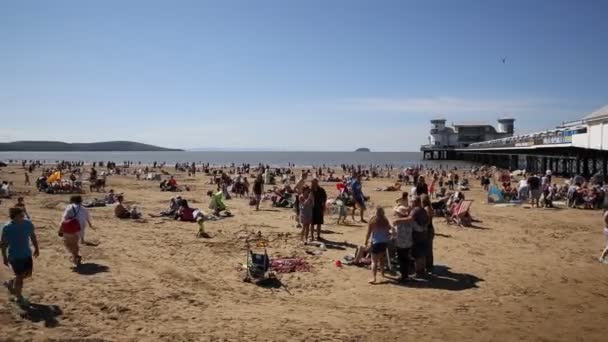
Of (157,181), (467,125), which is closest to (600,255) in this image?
(157,181)

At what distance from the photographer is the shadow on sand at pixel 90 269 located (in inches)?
303

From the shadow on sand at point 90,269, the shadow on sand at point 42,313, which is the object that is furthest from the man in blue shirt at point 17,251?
the shadow on sand at point 90,269

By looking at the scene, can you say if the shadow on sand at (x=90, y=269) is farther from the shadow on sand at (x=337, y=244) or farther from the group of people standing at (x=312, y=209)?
the shadow on sand at (x=337, y=244)

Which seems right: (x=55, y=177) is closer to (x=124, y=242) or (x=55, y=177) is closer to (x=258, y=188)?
(x=258, y=188)

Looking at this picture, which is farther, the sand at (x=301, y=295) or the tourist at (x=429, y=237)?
the tourist at (x=429, y=237)

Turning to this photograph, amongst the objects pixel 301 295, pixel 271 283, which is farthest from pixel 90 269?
pixel 301 295

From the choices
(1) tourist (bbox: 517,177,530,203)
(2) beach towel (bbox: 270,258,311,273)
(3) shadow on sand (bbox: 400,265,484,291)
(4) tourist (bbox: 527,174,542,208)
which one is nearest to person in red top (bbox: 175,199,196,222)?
(2) beach towel (bbox: 270,258,311,273)

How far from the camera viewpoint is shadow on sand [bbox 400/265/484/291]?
7.37 m

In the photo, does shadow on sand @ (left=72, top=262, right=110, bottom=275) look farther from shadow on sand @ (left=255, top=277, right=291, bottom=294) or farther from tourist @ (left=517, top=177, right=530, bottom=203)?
tourist @ (left=517, top=177, right=530, bottom=203)

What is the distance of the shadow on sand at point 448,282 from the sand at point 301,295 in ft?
0.07

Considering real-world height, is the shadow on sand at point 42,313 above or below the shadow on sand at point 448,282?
below

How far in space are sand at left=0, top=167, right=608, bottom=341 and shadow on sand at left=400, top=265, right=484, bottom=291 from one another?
0.02 m

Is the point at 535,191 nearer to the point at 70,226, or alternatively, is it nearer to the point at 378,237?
the point at 378,237

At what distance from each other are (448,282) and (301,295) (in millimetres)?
2630
